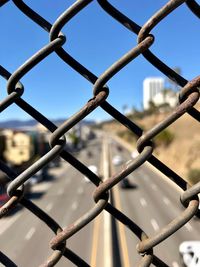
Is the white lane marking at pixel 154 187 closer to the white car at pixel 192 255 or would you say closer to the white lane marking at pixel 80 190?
the white lane marking at pixel 80 190

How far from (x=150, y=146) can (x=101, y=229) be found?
809 inches

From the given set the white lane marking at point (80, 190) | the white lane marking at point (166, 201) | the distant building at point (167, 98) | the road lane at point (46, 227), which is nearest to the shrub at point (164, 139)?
the distant building at point (167, 98)

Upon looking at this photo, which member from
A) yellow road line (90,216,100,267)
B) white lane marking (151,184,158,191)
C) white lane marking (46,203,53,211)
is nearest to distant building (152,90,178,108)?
white lane marking (151,184,158,191)

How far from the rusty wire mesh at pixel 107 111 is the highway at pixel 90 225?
46.9 feet

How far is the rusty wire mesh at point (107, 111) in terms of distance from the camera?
4.23 feet

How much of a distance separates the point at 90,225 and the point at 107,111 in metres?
21.6

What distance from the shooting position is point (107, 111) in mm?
1364

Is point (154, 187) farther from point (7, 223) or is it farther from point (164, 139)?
point (164, 139)

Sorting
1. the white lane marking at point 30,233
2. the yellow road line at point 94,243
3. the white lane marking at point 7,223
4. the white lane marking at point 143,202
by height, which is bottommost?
the white lane marking at point 143,202

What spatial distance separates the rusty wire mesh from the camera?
1.29m

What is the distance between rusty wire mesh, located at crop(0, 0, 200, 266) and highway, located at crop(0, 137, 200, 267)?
14.3 metres

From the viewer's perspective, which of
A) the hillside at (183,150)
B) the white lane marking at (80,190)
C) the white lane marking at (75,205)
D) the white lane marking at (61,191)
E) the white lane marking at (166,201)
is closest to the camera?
the white lane marking at (75,205)

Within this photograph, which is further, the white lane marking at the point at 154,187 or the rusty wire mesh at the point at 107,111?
the white lane marking at the point at 154,187

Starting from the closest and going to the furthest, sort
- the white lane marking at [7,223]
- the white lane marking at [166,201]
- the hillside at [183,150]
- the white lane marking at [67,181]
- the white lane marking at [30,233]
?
1. the white lane marking at [30,233]
2. the white lane marking at [7,223]
3. the white lane marking at [166,201]
4. the white lane marking at [67,181]
5. the hillside at [183,150]
